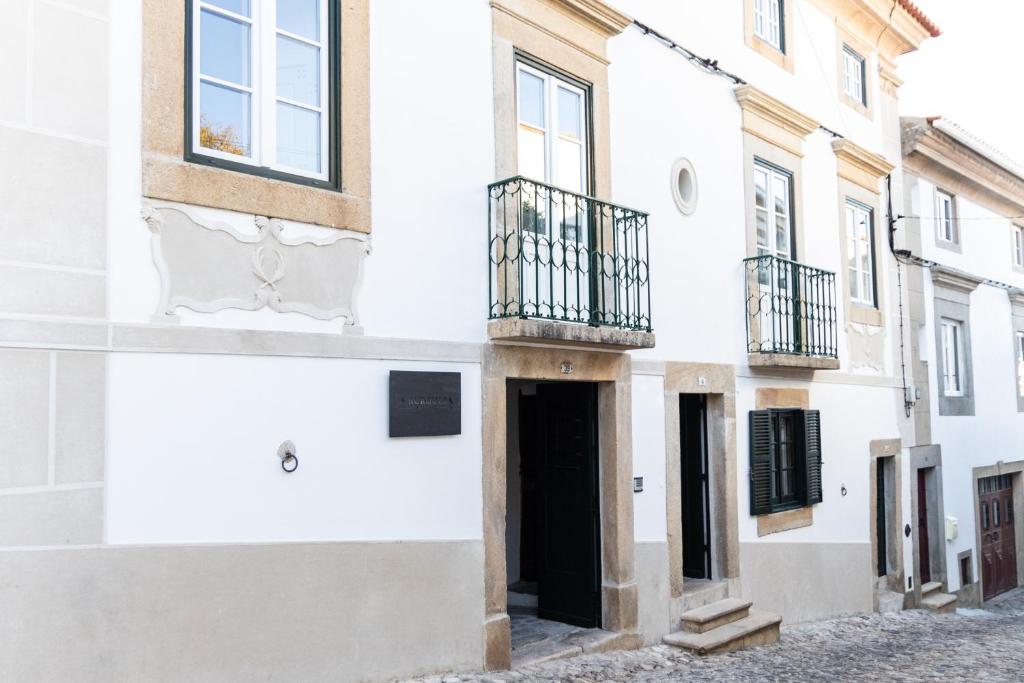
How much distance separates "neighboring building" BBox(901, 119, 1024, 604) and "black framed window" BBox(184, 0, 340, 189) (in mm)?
9407

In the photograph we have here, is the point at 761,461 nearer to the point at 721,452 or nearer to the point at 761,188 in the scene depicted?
the point at 721,452

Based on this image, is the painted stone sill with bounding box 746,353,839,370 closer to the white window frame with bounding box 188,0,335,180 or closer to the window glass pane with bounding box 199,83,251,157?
the white window frame with bounding box 188,0,335,180

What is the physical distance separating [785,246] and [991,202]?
24.3ft

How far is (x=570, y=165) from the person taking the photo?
7.04m

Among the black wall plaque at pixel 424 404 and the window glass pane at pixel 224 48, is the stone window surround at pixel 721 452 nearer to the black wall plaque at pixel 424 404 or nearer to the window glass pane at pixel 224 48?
the black wall plaque at pixel 424 404

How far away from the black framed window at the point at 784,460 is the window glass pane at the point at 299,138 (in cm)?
531

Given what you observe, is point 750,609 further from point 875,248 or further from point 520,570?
point 875,248

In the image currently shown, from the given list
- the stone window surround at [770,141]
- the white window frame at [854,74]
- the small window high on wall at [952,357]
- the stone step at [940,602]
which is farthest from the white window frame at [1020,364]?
the stone window surround at [770,141]

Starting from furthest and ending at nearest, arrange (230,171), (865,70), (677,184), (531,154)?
(865,70), (677,184), (531,154), (230,171)

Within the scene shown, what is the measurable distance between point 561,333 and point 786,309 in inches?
157

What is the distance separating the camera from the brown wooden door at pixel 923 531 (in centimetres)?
1254

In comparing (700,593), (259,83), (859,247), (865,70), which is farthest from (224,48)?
(865,70)

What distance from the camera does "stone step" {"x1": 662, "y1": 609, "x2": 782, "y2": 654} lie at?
24.1 feet

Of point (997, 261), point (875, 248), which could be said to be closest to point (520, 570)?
point (875, 248)
